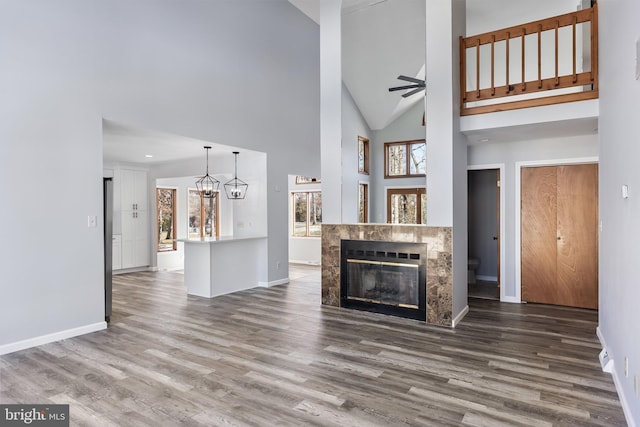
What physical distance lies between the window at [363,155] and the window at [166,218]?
5253 mm

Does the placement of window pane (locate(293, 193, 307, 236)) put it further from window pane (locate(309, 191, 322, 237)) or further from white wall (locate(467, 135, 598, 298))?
white wall (locate(467, 135, 598, 298))

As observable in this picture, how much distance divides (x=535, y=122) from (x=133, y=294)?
622cm

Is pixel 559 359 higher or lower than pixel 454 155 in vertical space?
lower

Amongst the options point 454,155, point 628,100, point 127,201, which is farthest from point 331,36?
point 127,201

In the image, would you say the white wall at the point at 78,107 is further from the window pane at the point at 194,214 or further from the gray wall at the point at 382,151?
the window pane at the point at 194,214

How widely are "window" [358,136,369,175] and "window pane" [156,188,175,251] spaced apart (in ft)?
17.3

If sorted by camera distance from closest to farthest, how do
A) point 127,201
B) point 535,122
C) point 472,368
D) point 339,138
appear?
point 472,368 → point 535,122 → point 339,138 → point 127,201

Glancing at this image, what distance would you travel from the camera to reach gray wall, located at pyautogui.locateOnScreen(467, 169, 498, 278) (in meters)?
7.19

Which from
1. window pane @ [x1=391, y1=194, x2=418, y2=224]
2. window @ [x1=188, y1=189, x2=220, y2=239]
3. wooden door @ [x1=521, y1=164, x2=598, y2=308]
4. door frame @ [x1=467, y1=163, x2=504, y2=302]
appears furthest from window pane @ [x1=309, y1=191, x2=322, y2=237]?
wooden door @ [x1=521, y1=164, x2=598, y2=308]

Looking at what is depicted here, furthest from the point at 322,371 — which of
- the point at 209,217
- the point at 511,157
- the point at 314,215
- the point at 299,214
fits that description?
the point at 209,217

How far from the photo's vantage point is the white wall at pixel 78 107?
3.64 meters

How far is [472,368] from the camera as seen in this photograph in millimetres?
3174

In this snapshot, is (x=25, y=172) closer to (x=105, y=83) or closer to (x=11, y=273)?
(x=11, y=273)

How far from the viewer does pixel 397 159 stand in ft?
25.7
